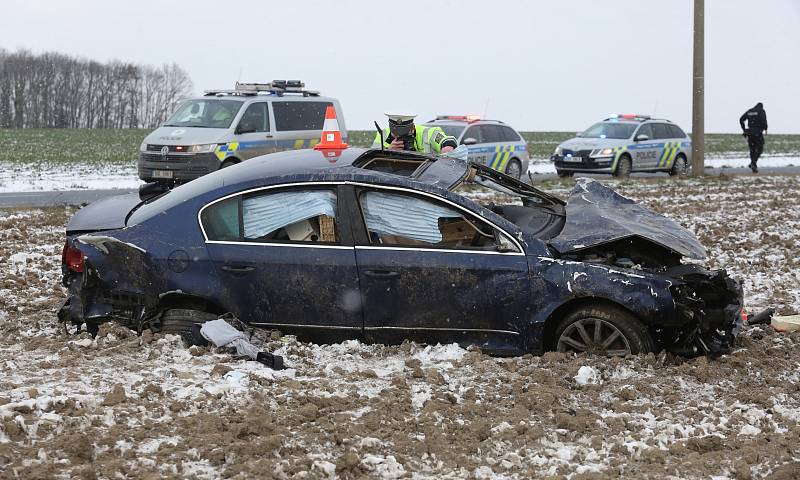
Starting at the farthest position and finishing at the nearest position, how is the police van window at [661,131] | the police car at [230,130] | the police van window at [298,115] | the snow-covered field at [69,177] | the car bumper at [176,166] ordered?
the police van window at [661,131] < the snow-covered field at [69,177] < the police van window at [298,115] < the police car at [230,130] < the car bumper at [176,166]

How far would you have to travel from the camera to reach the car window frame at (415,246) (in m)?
6.43

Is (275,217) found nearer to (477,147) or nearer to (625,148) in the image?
(477,147)

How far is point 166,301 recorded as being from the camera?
661cm

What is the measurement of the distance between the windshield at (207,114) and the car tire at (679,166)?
12.3 m

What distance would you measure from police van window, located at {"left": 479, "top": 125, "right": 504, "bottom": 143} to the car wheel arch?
48.7 feet

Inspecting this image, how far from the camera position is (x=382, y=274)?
6387 mm

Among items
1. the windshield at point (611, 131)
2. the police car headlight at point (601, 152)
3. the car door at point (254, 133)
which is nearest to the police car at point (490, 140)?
the police car headlight at point (601, 152)

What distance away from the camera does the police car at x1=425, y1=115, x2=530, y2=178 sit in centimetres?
2067

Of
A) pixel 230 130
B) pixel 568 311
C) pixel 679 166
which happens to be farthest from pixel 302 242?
pixel 679 166

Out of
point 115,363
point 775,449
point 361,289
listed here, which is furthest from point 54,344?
point 775,449

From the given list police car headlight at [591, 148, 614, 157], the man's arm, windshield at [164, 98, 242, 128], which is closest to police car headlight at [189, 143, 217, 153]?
windshield at [164, 98, 242, 128]

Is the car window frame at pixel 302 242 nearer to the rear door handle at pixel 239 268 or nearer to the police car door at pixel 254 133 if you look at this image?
the rear door handle at pixel 239 268

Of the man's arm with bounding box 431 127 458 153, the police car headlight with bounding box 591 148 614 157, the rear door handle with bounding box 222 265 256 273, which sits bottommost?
the rear door handle with bounding box 222 265 256 273

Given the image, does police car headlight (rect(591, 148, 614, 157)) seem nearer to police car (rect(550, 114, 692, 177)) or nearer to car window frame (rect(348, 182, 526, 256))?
police car (rect(550, 114, 692, 177))
